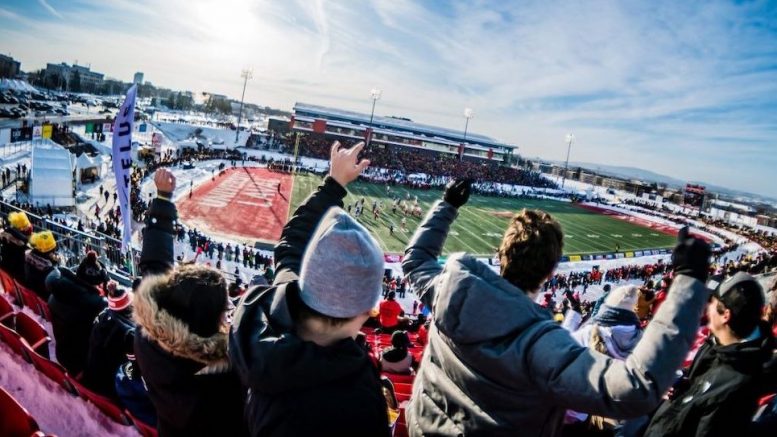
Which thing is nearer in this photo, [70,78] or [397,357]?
[397,357]

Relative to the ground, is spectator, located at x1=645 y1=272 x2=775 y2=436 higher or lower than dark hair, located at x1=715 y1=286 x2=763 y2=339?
lower

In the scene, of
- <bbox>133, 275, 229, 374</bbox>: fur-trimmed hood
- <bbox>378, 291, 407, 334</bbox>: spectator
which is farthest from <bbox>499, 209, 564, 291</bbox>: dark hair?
<bbox>378, 291, 407, 334</bbox>: spectator

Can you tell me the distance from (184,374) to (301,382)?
0.90 m

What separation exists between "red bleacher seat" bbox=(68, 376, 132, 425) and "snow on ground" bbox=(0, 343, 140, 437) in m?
0.05

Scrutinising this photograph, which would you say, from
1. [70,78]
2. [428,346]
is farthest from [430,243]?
[70,78]

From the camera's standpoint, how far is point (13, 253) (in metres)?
5.96

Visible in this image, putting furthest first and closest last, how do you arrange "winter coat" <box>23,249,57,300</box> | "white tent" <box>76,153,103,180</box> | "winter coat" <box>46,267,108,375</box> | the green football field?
the green football field < "white tent" <box>76,153,103,180</box> < "winter coat" <box>23,249,57,300</box> < "winter coat" <box>46,267,108,375</box>

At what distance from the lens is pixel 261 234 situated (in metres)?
27.1

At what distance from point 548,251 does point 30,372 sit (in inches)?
160

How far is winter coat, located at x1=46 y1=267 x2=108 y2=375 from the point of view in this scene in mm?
3570

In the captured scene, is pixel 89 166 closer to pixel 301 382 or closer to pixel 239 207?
pixel 239 207

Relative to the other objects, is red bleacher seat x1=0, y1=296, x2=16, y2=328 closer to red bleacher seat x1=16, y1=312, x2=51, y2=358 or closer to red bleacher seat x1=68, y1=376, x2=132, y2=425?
red bleacher seat x1=16, y1=312, x2=51, y2=358

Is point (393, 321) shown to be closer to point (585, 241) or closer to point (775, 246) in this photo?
point (585, 241)

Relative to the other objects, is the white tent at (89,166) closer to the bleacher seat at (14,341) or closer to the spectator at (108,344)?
the bleacher seat at (14,341)
